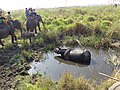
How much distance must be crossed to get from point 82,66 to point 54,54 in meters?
1.91

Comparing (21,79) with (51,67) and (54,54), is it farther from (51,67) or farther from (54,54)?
(54,54)

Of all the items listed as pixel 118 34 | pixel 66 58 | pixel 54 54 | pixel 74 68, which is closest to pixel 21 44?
pixel 54 54

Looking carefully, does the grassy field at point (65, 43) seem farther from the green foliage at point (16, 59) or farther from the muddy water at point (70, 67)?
the muddy water at point (70, 67)

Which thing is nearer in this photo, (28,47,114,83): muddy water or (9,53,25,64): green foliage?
(28,47,114,83): muddy water

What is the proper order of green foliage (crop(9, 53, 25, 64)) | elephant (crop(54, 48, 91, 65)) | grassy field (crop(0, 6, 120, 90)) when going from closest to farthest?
1. grassy field (crop(0, 6, 120, 90))
2. green foliage (crop(9, 53, 25, 64))
3. elephant (crop(54, 48, 91, 65))

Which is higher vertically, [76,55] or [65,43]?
[76,55]

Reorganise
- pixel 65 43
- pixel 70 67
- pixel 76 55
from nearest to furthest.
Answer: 1. pixel 70 67
2. pixel 76 55
3. pixel 65 43

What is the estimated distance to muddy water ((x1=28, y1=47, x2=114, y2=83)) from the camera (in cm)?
735

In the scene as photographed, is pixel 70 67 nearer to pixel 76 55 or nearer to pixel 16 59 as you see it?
pixel 76 55

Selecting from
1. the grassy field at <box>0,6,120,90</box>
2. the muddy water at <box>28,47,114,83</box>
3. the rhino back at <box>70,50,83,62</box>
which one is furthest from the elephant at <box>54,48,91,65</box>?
the grassy field at <box>0,6,120,90</box>

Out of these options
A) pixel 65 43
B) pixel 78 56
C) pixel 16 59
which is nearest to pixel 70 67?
pixel 78 56

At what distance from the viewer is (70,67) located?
26.9 feet

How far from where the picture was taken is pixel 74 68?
8.10 meters

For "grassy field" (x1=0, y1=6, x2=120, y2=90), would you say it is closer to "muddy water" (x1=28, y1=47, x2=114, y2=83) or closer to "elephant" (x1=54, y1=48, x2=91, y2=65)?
"muddy water" (x1=28, y1=47, x2=114, y2=83)
